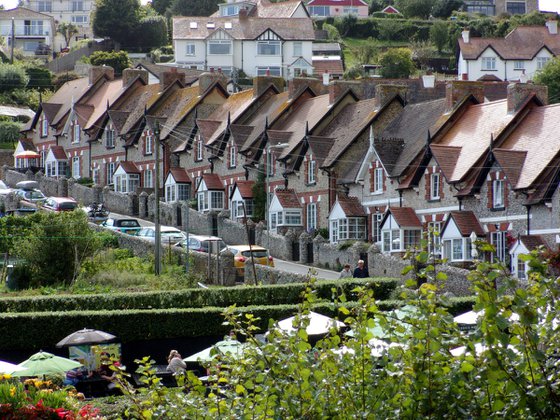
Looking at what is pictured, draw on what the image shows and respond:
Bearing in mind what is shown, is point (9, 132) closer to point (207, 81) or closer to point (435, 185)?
point (207, 81)

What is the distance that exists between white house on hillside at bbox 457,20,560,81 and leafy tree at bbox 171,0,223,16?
5000cm

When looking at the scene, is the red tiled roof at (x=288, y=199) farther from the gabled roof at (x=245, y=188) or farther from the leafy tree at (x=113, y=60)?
the leafy tree at (x=113, y=60)

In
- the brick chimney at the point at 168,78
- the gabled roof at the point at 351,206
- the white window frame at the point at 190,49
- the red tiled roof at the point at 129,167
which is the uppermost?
the white window frame at the point at 190,49

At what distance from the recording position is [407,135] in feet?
206

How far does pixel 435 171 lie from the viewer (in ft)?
189

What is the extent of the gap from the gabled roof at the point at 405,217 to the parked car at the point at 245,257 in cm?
607

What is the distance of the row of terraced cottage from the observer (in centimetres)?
5331

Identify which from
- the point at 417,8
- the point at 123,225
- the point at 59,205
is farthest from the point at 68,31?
the point at 123,225

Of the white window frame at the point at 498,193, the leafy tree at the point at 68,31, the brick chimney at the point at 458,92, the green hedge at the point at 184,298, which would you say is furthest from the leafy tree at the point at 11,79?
the green hedge at the point at 184,298

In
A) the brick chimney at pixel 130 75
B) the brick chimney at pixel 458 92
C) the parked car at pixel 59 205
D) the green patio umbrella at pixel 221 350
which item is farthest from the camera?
the brick chimney at pixel 130 75

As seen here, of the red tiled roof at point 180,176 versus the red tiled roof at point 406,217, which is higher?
the red tiled roof at point 180,176

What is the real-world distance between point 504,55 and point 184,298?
8142 cm

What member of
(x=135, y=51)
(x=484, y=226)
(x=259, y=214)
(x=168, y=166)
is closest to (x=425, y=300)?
(x=484, y=226)

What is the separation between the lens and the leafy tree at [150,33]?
146 meters
